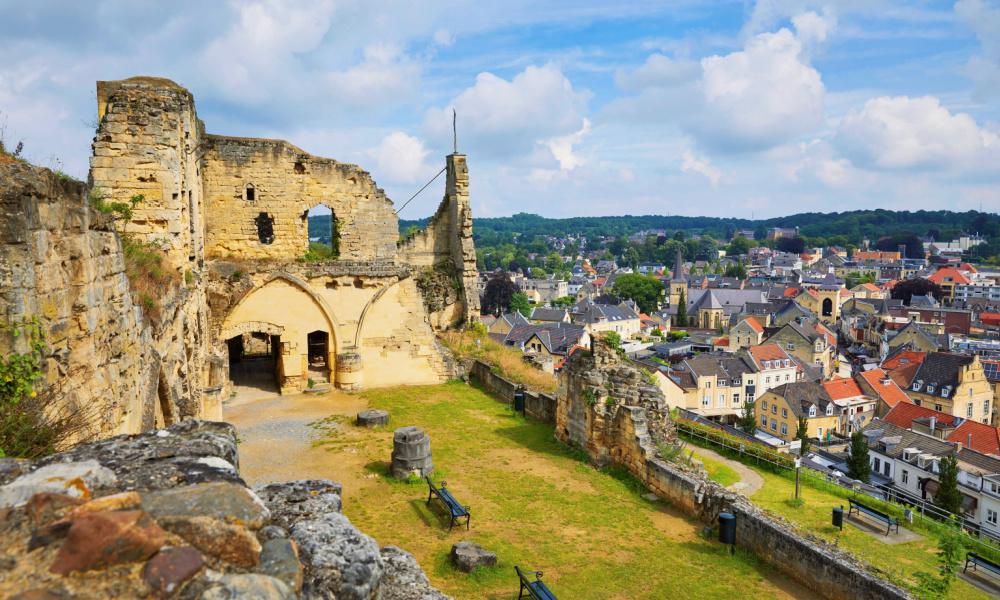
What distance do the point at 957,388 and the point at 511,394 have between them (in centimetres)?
5428

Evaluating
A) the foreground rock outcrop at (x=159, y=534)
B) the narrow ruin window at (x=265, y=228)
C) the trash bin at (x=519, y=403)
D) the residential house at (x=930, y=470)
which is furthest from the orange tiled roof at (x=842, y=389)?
the foreground rock outcrop at (x=159, y=534)

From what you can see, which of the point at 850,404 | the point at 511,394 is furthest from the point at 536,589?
the point at 850,404

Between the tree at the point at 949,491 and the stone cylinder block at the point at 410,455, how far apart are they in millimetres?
29301

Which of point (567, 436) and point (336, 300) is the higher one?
point (336, 300)

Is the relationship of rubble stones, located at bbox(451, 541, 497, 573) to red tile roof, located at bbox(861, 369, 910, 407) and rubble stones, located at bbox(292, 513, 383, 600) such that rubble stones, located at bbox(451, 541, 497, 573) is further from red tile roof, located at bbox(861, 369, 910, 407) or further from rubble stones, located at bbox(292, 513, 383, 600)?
red tile roof, located at bbox(861, 369, 910, 407)

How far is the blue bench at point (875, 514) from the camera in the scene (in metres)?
12.3

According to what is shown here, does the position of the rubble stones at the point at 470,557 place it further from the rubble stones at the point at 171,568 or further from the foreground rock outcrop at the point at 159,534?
the rubble stones at the point at 171,568

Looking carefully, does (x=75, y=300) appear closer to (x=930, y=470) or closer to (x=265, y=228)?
(x=265, y=228)

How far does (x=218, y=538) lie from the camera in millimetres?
2508

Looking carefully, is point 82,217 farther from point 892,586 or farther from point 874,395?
point 874,395

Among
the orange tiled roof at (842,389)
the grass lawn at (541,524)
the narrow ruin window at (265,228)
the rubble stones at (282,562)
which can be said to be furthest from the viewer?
the orange tiled roof at (842,389)

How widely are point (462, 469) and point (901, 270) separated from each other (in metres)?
187

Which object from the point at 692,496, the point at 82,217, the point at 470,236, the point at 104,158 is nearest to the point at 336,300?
the point at 470,236

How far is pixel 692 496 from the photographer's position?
10695 millimetres
